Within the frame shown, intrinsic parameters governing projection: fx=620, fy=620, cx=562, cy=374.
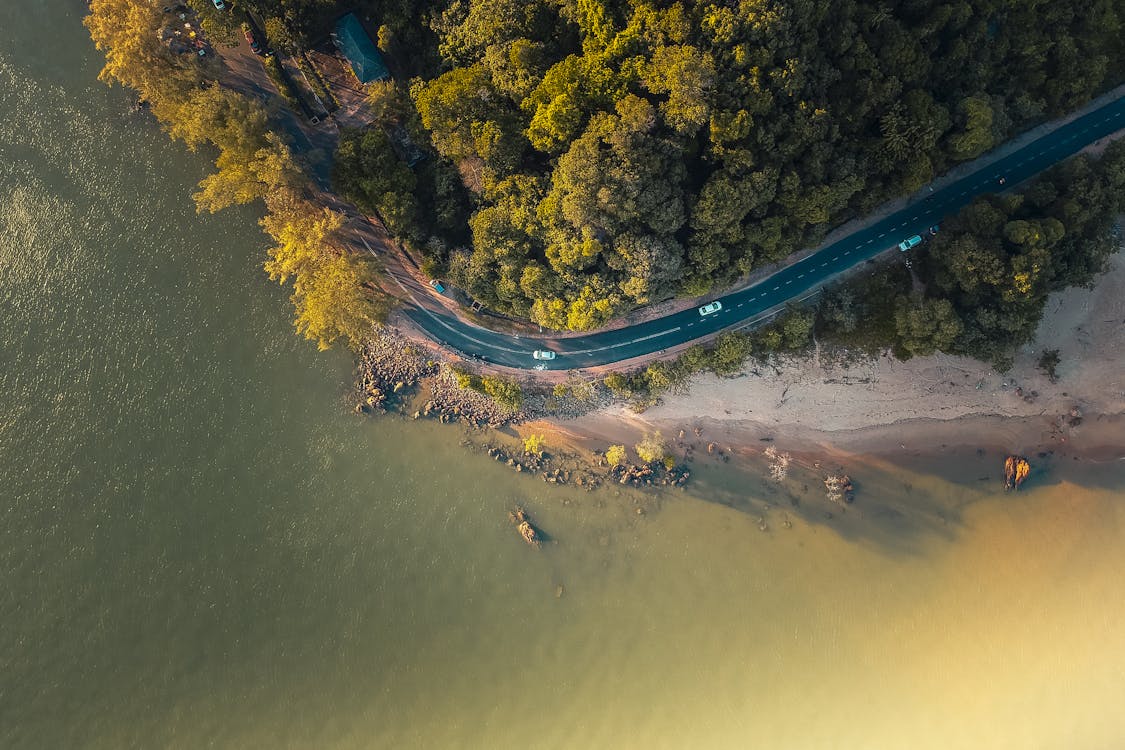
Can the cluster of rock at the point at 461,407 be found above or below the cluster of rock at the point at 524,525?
above

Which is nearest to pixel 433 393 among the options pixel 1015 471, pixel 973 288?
pixel 973 288

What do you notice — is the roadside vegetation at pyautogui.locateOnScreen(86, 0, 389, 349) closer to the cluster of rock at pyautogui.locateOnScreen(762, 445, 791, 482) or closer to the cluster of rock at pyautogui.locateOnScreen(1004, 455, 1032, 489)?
the cluster of rock at pyautogui.locateOnScreen(762, 445, 791, 482)

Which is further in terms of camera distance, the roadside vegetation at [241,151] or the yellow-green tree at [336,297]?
the yellow-green tree at [336,297]

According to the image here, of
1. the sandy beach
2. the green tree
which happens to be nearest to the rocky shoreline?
the sandy beach

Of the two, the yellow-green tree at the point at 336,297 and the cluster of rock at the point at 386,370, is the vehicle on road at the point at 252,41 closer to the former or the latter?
the yellow-green tree at the point at 336,297

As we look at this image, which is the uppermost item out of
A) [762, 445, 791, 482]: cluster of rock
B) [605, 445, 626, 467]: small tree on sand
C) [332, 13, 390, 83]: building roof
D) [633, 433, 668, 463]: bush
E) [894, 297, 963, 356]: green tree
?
[894, 297, 963, 356]: green tree

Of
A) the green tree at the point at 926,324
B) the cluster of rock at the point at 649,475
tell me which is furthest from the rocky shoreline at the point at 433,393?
the green tree at the point at 926,324
